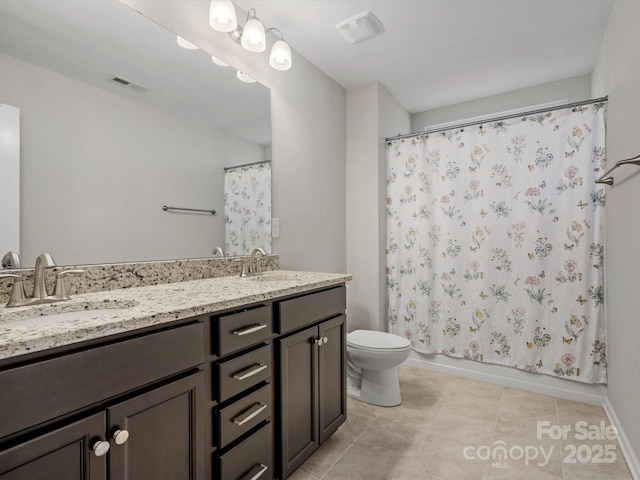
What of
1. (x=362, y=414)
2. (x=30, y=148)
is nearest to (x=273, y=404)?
(x=362, y=414)

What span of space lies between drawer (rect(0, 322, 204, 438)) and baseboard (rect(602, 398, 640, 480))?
1916 millimetres

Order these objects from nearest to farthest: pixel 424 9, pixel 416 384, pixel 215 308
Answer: pixel 215 308
pixel 424 9
pixel 416 384

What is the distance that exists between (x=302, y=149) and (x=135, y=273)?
141cm

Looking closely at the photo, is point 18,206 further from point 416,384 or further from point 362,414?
point 416,384

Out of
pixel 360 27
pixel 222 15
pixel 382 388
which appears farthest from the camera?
pixel 382 388

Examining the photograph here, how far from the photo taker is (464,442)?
5.80ft

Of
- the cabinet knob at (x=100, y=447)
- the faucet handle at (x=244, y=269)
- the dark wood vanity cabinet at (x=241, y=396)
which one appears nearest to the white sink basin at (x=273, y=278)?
the faucet handle at (x=244, y=269)

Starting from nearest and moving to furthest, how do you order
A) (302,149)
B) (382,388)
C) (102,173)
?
(102,173) → (382,388) → (302,149)

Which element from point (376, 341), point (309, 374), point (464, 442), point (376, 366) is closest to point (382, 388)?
point (376, 366)

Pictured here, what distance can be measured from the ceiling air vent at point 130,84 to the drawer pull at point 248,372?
1.27 meters

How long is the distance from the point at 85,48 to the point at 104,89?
0.51 feet

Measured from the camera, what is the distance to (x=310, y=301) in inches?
60.9

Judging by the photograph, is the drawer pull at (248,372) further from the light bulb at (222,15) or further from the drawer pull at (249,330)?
the light bulb at (222,15)

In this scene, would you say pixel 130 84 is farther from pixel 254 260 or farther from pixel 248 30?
pixel 254 260
